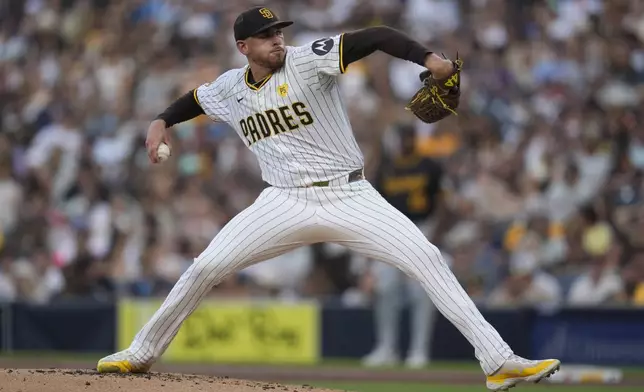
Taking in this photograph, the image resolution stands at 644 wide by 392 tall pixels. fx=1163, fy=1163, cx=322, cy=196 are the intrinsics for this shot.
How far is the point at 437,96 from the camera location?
5789 millimetres

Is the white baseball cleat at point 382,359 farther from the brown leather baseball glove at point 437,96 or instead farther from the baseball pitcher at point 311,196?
the brown leather baseball glove at point 437,96

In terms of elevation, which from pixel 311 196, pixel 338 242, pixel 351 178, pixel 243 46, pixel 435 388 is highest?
pixel 243 46

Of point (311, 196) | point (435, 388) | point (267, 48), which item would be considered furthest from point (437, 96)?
point (435, 388)

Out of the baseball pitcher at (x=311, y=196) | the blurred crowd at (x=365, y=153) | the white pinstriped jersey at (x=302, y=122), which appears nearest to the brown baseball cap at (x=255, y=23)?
the baseball pitcher at (x=311, y=196)

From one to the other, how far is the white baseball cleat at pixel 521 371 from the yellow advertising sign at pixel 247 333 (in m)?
6.22

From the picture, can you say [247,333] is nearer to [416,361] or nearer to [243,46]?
[416,361]

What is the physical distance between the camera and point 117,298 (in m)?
13.4

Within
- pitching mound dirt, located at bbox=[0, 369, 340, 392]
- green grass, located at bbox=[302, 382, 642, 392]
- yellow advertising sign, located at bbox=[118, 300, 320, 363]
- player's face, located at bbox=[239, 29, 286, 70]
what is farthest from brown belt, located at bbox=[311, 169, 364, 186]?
yellow advertising sign, located at bbox=[118, 300, 320, 363]

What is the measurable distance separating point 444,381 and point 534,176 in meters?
4.08

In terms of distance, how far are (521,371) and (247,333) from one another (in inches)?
263

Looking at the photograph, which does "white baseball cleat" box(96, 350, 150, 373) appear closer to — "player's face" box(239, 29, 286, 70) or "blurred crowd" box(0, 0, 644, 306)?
"player's face" box(239, 29, 286, 70)

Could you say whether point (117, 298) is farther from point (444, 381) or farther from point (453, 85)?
point (453, 85)

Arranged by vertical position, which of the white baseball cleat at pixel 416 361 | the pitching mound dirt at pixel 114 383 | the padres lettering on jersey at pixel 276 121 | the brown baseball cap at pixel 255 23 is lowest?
the white baseball cleat at pixel 416 361

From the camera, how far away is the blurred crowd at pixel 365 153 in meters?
12.6
